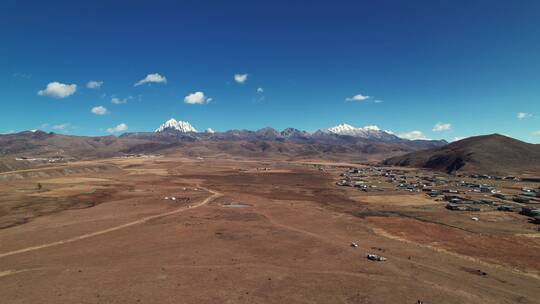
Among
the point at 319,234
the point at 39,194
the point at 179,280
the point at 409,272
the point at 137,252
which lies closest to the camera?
the point at 179,280

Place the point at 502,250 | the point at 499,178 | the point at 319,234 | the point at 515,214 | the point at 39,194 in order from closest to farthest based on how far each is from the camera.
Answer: the point at 502,250
the point at 319,234
the point at 515,214
the point at 39,194
the point at 499,178

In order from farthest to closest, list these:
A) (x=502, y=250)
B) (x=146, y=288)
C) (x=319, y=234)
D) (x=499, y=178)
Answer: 1. (x=499, y=178)
2. (x=319, y=234)
3. (x=502, y=250)
4. (x=146, y=288)

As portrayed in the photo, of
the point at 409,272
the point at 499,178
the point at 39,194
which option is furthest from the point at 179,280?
the point at 499,178

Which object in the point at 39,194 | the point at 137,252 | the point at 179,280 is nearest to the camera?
the point at 179,280

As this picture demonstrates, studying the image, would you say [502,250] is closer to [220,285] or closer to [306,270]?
[306,270]

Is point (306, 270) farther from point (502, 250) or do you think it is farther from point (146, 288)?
point (502, 250)

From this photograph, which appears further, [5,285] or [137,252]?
[137,252]

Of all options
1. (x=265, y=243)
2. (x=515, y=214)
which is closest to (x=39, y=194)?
(x=265, y=243)
